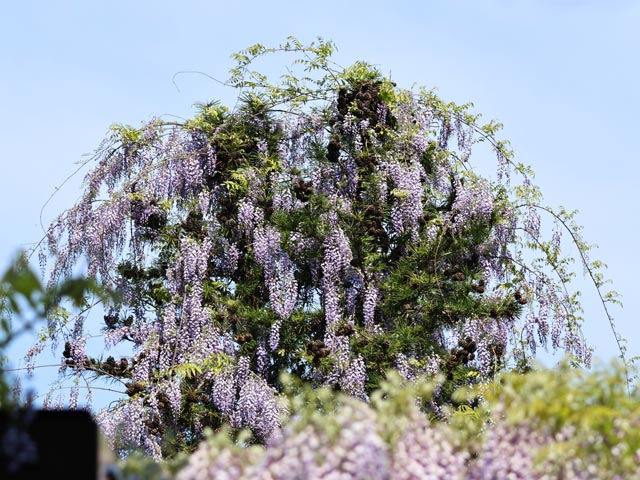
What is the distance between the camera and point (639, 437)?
4195 millimetres

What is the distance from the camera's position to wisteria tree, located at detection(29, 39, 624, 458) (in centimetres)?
876

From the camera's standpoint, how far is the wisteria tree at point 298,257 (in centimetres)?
876

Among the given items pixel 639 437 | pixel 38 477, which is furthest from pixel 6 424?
pixel 639 437

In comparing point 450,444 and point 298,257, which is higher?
point 298,257

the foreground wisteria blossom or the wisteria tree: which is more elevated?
the wisteria tree

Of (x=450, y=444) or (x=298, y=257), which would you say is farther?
(x=298, y=257)

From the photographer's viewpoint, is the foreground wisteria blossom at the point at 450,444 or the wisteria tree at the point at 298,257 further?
the wisteria tree at the point at 298,257

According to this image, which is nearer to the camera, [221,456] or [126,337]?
[221,456]

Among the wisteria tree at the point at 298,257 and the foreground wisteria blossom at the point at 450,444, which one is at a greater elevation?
the wisteria tree at the point at 298,257

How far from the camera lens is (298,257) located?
9.23 meters

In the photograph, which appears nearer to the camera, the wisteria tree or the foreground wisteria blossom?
the foreground wisteria blossom

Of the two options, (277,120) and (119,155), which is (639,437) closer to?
(277,120)

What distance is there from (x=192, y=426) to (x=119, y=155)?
3.03m

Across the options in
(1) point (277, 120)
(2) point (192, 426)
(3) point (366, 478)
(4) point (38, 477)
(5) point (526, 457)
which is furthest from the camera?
(1) point (277, 120)
